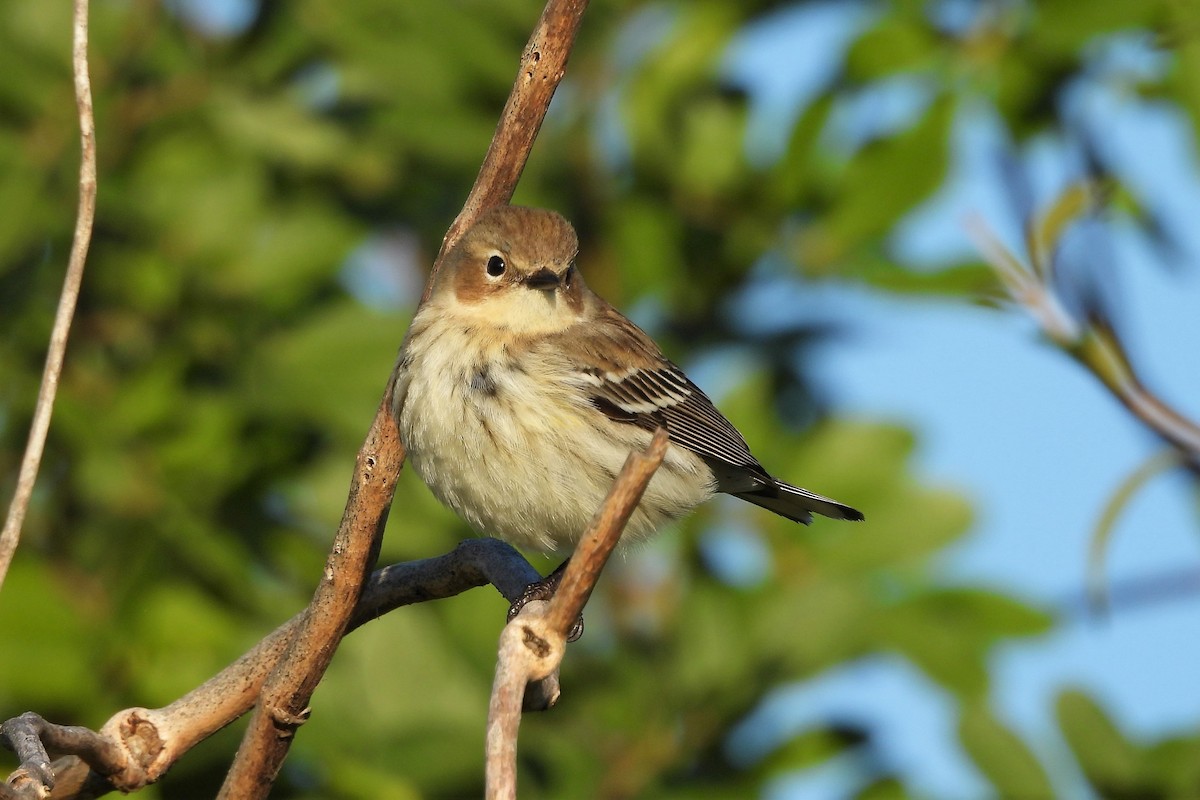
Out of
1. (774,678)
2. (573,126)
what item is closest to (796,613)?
(774,678)

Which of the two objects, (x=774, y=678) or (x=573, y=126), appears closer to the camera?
(x=774, y=678)

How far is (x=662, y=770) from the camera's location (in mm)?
4379

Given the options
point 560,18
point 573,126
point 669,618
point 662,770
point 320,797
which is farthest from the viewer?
point 573,126

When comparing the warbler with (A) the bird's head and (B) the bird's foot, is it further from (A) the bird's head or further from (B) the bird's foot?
(B) the bird's foot

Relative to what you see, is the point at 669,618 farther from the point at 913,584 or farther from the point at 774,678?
the point at 913,584

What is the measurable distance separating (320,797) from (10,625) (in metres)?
0.99

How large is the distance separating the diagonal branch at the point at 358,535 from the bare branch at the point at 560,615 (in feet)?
1.28

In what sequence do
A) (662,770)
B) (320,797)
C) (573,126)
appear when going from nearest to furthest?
(320,797) < (662,770) < (573,126)

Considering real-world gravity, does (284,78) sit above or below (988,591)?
above

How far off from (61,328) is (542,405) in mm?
1967

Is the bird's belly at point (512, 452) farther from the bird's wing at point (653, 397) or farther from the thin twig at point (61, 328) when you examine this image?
the thin twig at point (61, 328)

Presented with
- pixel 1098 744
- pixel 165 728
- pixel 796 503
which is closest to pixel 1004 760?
pixel 1098 744

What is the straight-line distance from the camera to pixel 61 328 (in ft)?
7.63

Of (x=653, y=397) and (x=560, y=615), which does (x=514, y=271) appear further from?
(x=560, y=615)
